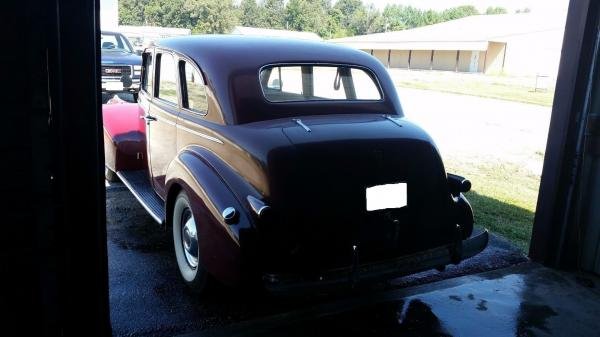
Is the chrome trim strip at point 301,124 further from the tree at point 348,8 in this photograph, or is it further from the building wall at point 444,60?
the tree at point 348,8

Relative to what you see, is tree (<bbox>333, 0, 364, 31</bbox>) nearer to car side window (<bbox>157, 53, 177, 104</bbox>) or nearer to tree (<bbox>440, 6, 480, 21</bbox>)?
tree (<bbox>440, 6, 480, 21</bbox>)

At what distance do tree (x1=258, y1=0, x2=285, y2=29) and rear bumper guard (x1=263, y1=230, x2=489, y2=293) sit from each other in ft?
309

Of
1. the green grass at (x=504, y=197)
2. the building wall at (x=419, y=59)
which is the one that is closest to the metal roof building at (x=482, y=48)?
the building wall at (x=419, y=59)

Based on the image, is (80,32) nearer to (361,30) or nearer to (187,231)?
(187,231)

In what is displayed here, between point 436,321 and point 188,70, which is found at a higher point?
point 188,70

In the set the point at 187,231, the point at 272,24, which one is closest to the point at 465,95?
the point at 187,231

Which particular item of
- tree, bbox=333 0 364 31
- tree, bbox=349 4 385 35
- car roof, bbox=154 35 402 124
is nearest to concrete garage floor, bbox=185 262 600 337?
car roof, bbox=154 35 402 124

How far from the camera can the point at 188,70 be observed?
4379 millimetres

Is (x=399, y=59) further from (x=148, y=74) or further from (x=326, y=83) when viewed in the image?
(x=326, y=83)

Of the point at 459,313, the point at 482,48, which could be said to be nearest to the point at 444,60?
the point at 482,48

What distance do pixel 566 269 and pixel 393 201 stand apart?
2111 mm

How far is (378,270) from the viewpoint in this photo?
3.40m

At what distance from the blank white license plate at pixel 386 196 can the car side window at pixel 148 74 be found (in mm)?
2774

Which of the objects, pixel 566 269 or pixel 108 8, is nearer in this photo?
pixel 566 269
